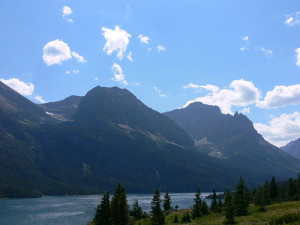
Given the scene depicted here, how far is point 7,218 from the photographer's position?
161750 millimetres

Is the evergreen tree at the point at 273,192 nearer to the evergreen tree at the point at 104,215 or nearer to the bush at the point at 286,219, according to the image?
the bush at the point at 286,219

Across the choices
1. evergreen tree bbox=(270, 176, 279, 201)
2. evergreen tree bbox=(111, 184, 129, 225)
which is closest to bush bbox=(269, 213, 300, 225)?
evergreen tree bbox=(111, 184, 129, 225)

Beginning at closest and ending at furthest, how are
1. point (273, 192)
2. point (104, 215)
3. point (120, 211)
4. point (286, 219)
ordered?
point (286, 219) → point (120, 211) → point (104, 215) → point (273, 192)

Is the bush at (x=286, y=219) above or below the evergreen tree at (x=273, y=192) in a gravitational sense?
below

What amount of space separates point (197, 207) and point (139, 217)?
94.5 feet

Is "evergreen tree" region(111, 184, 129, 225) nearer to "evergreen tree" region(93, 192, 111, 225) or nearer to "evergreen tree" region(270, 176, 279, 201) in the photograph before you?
"evergreen tree" region(93, 192, 111, 225)

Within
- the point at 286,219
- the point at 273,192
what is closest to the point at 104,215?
the point at 286,219

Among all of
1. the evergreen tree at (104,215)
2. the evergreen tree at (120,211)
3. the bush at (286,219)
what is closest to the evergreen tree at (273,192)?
the bush at (286,219)

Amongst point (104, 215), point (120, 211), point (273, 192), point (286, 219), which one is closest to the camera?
point (286, 219)

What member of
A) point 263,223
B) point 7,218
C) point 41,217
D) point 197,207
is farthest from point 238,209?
point 7,218

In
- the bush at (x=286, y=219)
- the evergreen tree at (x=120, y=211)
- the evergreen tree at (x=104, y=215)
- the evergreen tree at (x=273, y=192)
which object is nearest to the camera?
the bush at (x=286, y=219)

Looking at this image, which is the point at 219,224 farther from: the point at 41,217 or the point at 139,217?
the point at 41,217

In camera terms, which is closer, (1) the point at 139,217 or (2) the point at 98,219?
(2) the point at 98,219

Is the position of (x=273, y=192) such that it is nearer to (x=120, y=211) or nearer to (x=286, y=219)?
(x=286, y=219)
